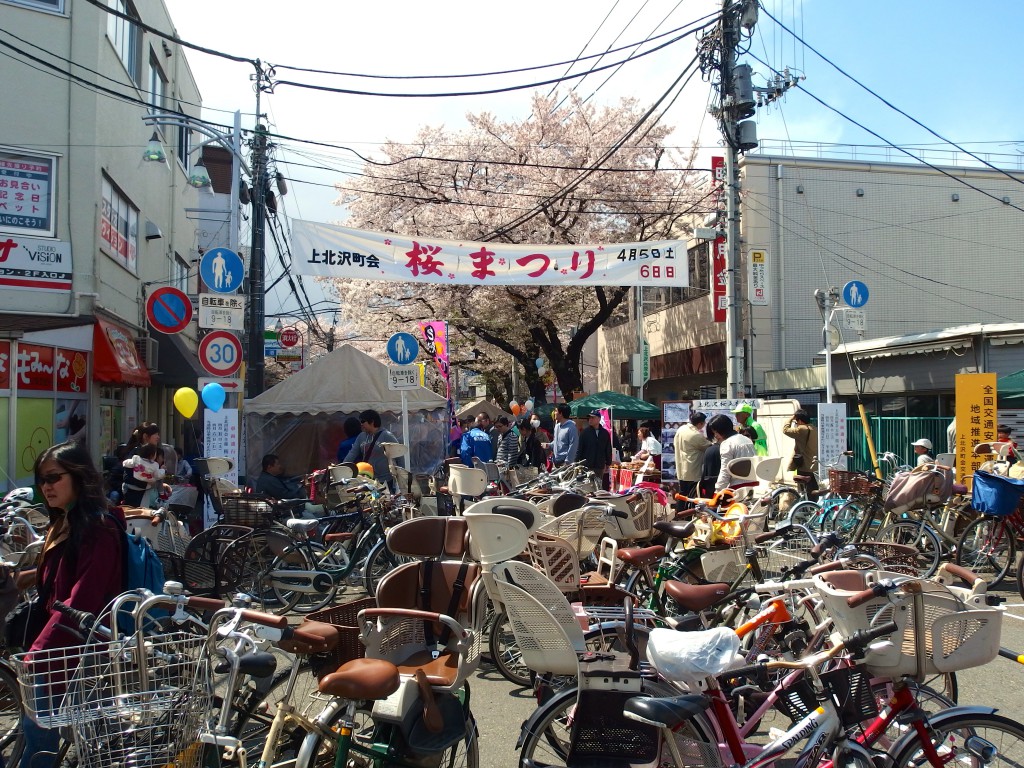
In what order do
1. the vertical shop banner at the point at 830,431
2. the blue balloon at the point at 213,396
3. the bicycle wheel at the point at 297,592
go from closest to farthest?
the bicycle wheel at the point at 297,592
the blue balloon at the point at 213,396
the vertical shop banner at the point at 830,431

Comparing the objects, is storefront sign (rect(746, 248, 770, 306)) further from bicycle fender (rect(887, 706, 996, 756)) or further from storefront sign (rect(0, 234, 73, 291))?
bicycle fender (rect(887, 706, 996, 756))

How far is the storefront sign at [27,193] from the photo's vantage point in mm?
12547

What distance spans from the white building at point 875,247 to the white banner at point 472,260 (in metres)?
8.02

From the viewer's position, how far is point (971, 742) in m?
3.26

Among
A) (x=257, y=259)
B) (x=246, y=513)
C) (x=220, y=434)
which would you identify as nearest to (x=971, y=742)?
(x=246, y=513)

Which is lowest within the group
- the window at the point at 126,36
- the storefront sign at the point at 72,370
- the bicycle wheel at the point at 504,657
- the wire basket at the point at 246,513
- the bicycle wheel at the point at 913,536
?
the bicycle wheel at the point at 504,657

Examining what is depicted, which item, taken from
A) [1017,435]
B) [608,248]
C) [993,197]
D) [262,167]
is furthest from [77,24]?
[993,197]

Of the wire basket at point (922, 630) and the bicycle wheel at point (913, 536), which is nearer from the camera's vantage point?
the wire basket at point (922, 630)

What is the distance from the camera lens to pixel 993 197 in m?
22.8

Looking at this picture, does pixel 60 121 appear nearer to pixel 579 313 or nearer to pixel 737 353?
pixel 737 353

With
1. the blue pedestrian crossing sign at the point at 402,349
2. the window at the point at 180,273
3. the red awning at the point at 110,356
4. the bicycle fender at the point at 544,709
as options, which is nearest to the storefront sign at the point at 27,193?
the red awning at the point at 110,356

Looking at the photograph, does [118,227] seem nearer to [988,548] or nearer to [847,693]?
[988,548]

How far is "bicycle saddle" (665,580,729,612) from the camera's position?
165 inches

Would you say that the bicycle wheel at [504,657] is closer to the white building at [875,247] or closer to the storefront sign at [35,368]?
the storefront sign at [35,368]
